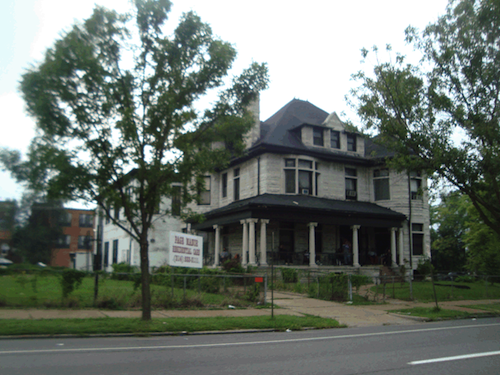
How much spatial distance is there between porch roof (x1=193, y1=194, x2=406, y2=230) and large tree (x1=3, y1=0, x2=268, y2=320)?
1277cm

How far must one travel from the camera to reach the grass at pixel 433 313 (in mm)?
16044

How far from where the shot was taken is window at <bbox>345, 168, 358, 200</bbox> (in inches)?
1249

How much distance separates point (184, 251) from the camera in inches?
578

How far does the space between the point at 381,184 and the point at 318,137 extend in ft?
20.1

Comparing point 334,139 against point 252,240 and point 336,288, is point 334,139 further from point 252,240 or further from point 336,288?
point 336,288

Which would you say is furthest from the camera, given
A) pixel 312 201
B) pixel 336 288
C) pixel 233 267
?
pixel 312 201

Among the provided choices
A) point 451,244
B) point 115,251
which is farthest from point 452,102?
point 451,244

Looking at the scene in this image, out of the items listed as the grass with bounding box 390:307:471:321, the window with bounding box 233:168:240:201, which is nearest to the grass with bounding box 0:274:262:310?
the grass with bounding box 390:307:471:321

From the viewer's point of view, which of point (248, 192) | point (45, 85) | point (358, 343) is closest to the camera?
point (358, 343)

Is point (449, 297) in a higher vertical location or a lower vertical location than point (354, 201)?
lower

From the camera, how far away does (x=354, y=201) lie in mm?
31656

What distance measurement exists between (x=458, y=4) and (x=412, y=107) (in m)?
4.71

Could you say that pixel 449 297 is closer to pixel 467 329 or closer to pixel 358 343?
pixel 467 329

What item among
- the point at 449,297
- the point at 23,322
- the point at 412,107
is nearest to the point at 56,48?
the point at 23,322
